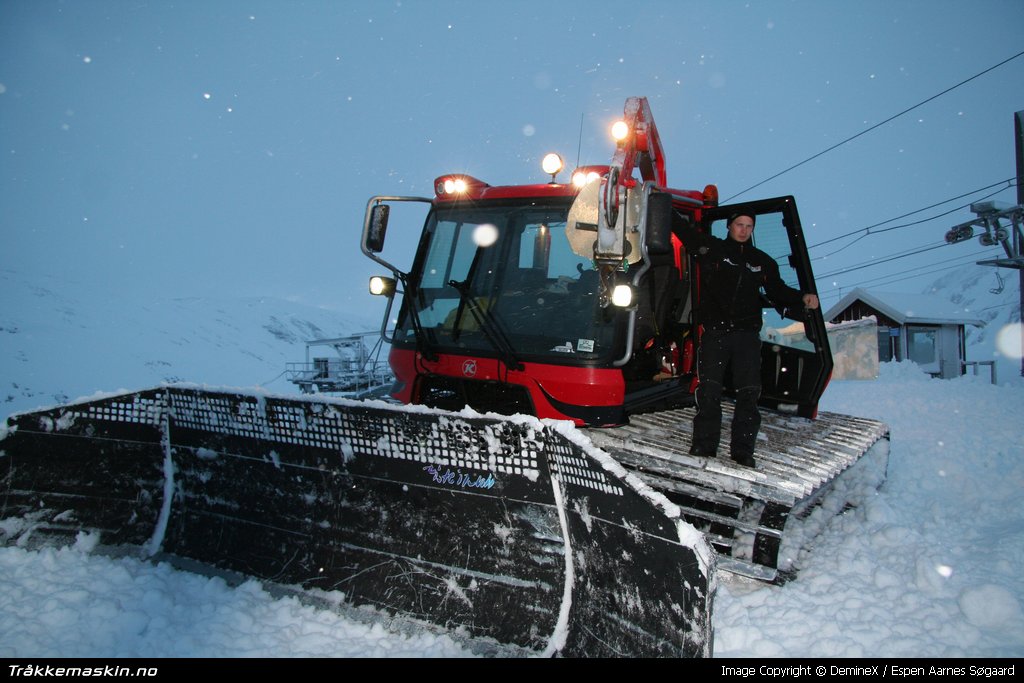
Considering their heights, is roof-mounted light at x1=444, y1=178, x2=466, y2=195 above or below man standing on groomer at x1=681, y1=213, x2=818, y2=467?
above

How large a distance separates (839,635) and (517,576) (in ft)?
5.07

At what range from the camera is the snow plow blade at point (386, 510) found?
2260mm

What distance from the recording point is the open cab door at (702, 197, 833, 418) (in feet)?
15.5

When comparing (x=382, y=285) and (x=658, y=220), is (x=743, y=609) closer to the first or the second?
(x=658, y=220)

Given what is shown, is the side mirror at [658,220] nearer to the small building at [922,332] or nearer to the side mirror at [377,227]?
the side mirror at [377,227]

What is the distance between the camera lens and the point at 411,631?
9.00 ft

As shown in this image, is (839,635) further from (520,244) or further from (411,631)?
(520,244)

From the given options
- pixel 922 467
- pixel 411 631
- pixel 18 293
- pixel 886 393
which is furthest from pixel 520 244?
pixel 18 293

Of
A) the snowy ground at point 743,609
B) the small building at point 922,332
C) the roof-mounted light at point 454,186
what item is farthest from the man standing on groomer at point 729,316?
the small building at point 922,332

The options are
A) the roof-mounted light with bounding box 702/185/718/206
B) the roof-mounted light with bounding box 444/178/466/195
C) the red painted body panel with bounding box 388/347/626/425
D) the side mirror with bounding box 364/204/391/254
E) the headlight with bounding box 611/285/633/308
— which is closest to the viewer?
the headlight with bounding box 611/285/633/308

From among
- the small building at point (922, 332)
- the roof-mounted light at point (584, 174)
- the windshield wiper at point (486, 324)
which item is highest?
the small building at point (922, 332)

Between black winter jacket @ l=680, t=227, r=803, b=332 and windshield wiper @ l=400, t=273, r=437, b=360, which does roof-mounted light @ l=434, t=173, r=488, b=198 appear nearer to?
windshield wiper @ l=400, t=273, r=437, b=360

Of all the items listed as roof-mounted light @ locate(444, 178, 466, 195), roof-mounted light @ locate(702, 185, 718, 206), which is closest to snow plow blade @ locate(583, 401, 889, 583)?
roof-mounted light @ locate(702, 185, 718, 206)

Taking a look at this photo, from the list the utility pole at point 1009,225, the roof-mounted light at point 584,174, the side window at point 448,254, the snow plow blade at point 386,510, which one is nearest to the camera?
the snow plow blade at point 386,510
